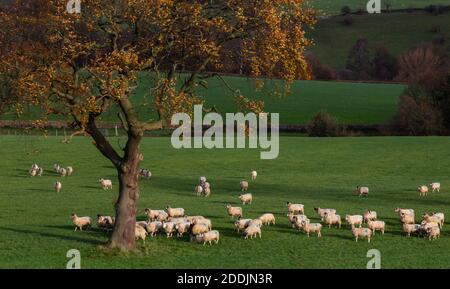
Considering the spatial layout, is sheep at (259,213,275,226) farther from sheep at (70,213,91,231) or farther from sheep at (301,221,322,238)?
sheep at (70,213,91,231)

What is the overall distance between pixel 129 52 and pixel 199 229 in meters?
6.86

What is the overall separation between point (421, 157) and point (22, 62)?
39.0m

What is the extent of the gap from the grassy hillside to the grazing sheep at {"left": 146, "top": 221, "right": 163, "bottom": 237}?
4500 inches

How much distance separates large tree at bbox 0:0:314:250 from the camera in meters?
23.3

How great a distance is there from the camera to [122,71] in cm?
2378

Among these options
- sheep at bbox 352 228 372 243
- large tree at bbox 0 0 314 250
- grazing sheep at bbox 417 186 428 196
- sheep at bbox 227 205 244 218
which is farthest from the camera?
grazing sheep at bbox 417 186 428 196

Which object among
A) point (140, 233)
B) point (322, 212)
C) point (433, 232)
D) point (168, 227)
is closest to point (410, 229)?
point (433, 232)

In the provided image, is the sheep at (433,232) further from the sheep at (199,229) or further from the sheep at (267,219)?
the sheep at (199,229)

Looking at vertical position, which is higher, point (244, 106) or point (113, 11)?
point (113, 11)

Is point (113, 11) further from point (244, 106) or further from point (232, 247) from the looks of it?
point (232, 247)

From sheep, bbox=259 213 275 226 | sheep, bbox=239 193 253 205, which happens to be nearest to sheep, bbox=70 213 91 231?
sheep, bbox=259 213 275 226

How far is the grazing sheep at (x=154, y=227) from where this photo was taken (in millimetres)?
27438
